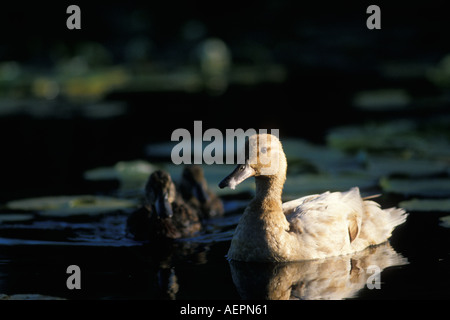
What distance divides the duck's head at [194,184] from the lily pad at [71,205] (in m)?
0.65

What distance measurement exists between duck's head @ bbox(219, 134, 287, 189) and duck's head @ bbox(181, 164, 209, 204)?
2112mm

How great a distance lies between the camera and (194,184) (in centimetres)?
936

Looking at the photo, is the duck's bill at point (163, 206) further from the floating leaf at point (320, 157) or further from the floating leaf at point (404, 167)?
the floating leaf at point (404, 167)

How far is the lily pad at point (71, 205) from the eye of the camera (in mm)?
8945

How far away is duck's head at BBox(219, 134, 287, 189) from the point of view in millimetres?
7012

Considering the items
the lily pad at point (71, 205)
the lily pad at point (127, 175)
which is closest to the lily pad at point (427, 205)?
the lily pad at point (71, 205)

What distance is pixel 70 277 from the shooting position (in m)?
6.70

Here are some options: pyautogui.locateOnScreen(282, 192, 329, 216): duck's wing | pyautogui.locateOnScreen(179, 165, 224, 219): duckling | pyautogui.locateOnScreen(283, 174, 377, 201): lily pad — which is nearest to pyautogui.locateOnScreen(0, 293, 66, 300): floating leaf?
pyautogui.locateOnScreen(282, 192, 329, 216): duck's wing

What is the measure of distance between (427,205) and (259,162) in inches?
93.2

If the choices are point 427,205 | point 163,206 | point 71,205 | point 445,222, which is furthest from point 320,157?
point 71,205

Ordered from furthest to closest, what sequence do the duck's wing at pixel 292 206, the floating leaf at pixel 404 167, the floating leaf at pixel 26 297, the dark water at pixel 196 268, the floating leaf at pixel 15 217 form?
the floating leaf at pixel 404 167 → the floating leaf at pixel 15 217 → the duck's wing at pixel 292 206 → the dark water at pixel 196 268 → the floating leaf at pixel 26 297

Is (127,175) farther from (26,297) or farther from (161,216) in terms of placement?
(26,297)
